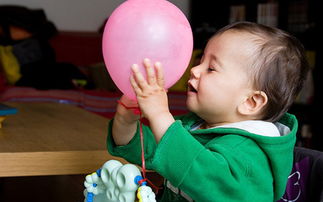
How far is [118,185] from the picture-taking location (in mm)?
824

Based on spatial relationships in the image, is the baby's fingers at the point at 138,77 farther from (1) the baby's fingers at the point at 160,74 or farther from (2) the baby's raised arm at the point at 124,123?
(2) the baby's raised arm at the point at 124,123

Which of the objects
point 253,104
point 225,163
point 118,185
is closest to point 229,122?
point 253,104

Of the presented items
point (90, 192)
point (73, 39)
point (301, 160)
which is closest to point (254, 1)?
point (73, 39)

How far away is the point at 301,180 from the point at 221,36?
0.37 metres

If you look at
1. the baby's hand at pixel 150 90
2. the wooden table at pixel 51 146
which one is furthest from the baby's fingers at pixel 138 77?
the wooden table at pixel 51 146

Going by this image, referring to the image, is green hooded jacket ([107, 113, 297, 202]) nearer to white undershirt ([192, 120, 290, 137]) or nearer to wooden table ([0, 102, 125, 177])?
white undershirt ([192, 120, 290, 137])

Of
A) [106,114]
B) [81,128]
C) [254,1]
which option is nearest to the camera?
[81,128]

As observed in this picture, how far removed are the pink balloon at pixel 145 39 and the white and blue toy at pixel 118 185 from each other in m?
0.14

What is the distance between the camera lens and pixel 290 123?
1.01m

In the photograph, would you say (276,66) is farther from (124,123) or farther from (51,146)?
(51,146)

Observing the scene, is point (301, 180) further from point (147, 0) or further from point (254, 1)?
point (254, 1)

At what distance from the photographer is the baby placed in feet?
2.69

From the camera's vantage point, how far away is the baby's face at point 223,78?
946 millimetres

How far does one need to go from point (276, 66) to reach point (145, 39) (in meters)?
0.29
